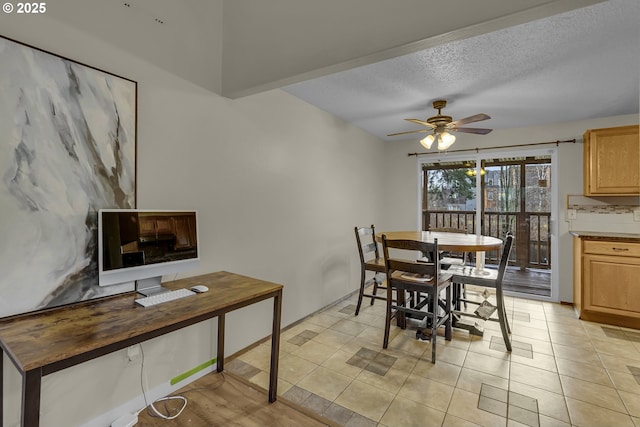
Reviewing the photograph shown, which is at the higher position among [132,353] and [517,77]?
[517,77]

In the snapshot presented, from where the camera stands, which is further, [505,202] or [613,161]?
[505,202]

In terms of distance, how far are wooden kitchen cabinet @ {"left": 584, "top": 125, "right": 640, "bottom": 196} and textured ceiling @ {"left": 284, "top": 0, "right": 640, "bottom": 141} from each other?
28 cm

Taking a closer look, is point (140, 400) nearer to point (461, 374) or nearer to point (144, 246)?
point (144, 246)

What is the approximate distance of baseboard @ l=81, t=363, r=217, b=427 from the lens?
1.64 meters

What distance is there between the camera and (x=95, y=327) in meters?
1.25

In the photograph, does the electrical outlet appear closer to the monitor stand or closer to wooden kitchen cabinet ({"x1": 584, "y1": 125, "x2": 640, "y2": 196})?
Answer: the monitor stand

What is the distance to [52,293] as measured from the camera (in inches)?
57.0

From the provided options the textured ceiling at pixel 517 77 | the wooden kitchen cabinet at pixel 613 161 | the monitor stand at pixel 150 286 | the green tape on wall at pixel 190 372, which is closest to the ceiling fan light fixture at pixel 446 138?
the textured ceiling at pixel 517 77

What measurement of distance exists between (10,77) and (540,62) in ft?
10.6

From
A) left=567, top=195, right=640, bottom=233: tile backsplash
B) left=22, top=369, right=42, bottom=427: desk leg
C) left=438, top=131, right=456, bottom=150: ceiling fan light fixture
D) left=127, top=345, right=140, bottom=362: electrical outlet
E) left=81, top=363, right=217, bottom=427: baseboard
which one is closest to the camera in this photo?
left=22, top=369, right=42, bottom=427: desk leg

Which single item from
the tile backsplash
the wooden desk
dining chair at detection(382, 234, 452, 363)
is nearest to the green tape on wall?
the wooden desk

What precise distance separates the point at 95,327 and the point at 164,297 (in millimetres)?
377

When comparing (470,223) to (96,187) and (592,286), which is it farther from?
(96,187)

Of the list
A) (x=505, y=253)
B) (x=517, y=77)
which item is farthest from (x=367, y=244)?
(x=517, y=77)
